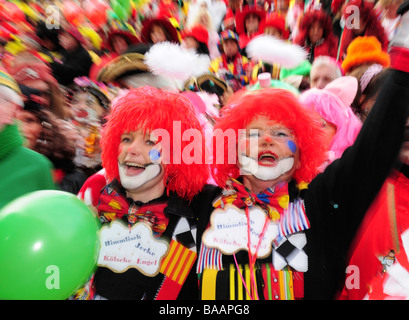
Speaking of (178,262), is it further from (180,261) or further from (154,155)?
(154,155)

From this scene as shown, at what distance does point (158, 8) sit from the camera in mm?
4312

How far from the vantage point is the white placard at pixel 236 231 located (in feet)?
4.30

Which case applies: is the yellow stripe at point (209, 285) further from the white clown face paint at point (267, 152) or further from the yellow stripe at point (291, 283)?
the white clown face paint at point (267, 152)

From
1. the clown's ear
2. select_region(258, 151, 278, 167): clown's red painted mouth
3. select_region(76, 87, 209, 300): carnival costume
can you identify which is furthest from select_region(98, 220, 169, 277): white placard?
the clown's ear

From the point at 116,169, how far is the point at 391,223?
1.09 meters

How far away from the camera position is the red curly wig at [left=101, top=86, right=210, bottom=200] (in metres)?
1.47

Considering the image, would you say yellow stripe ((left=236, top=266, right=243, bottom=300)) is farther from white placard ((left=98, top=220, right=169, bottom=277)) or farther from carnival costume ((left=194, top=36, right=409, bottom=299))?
white placard ((left=98, top=220, right=169, bottom=277))

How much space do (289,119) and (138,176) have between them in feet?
2.06

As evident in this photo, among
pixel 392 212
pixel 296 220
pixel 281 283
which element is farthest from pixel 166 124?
pixel 392 212

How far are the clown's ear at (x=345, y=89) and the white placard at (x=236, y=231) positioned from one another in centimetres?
98

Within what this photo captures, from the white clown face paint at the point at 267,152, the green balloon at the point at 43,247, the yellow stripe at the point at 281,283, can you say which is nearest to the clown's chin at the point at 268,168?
the white clown face paint at the point at 267,152
